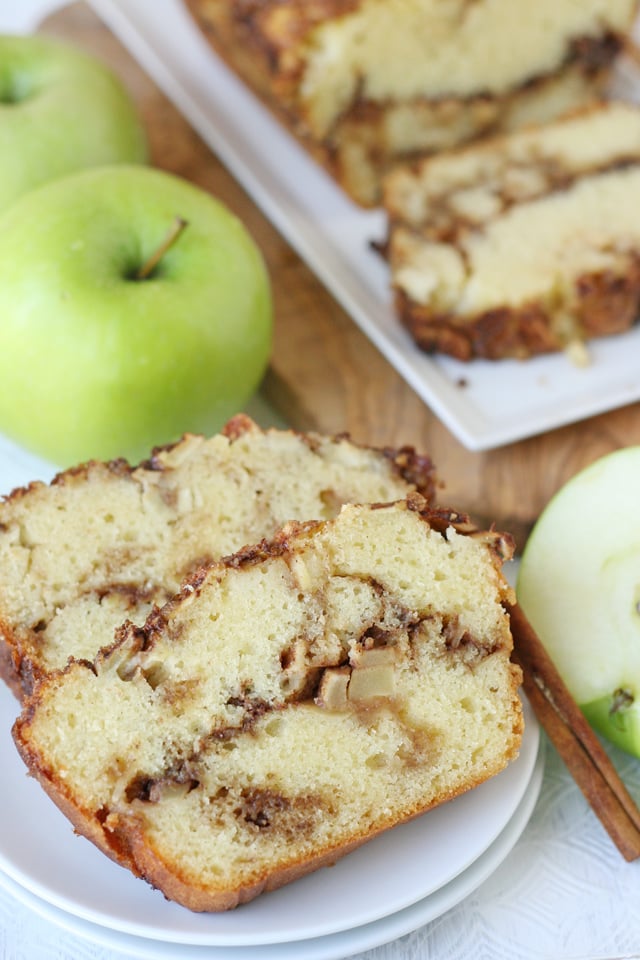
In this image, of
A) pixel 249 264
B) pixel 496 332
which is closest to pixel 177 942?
pixel 249 264

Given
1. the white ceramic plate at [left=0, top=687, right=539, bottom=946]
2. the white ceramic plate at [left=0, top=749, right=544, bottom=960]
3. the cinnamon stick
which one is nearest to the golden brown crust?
the cinnamon stick

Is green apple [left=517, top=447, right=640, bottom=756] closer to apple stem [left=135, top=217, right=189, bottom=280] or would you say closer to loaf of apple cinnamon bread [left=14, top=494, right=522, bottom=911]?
loaf of apple cinnamon bread [left=14, top=494, right=522, bottom=911]

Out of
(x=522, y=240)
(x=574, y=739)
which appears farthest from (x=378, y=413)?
(x=574, y=739)

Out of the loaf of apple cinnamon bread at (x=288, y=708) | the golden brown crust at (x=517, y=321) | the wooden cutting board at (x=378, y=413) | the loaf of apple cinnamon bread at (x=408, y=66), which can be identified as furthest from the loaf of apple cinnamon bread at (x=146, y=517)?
the loaf of apple cinnamon bread at (x=408, y=66)

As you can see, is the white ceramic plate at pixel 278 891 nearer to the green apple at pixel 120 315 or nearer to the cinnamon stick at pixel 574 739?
the cinnamon stick at pixel 574 739

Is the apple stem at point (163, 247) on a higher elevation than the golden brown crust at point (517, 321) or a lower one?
higher

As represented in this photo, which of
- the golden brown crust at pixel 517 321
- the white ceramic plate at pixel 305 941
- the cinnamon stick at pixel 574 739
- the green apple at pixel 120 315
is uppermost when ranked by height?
the green apple at pixel 120 315

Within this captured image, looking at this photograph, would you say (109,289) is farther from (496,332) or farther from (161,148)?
(161,148)
